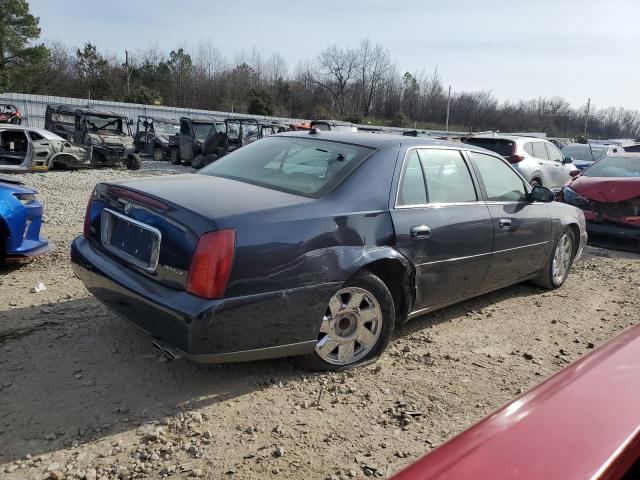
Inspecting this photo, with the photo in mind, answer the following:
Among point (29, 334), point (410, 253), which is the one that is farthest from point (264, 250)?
point (29, 334)

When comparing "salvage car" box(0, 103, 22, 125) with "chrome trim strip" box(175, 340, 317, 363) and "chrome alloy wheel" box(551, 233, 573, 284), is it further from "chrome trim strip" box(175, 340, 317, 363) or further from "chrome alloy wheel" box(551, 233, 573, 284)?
"chrome trim strip" box(175, 340, 317, 363)

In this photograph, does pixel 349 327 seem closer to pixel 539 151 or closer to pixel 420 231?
pixel 420 231

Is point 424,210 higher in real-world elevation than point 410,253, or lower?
higher

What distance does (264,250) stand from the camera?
9.23 ft

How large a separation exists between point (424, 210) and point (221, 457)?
2.15 m

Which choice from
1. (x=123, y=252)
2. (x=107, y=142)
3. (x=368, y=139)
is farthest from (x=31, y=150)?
(x=368, y=139)

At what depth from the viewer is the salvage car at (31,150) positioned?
1248cm

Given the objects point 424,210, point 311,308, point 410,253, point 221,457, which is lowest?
point 221,457

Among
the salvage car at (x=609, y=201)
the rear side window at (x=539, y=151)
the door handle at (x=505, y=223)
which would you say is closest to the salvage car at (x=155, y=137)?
the rear side window at (x=539, y=151)

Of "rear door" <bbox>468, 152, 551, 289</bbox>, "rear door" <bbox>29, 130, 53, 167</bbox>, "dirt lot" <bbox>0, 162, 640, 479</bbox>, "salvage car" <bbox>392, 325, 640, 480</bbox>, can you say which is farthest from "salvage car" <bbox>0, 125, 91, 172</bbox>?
"salvage car" <bbox>392, 325, 640, 480</bbox>

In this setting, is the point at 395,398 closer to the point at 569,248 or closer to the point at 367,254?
the point at 367,254

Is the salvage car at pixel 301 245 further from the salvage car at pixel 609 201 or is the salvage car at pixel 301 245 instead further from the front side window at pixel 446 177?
the salvage car at pixel 609 201

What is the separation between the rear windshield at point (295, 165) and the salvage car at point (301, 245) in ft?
0.04

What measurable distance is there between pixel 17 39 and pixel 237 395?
4248cm
